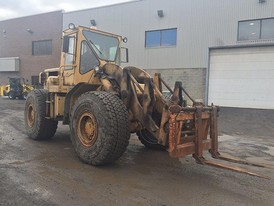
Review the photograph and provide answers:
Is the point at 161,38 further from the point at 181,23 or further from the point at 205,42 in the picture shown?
the point at 205,42

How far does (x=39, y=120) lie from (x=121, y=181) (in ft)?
12.8

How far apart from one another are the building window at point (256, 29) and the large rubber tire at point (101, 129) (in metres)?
17.3

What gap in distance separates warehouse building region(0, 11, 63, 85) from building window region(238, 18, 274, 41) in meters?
18.3

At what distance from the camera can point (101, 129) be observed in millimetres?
5895

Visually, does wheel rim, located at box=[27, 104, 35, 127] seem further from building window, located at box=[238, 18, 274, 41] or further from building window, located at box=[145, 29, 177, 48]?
building window, located at box=[145, 29, 177, 48]

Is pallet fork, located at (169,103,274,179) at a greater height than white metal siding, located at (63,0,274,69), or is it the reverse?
white metal siding, located at (63,0,274,69)

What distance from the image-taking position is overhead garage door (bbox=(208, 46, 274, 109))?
20.4 meters

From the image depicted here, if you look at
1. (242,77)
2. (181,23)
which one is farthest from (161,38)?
(242,77)

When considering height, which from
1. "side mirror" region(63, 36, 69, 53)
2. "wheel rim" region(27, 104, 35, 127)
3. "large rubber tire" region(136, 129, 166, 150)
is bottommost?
"large rubber tire" region(136, 129, 166, 150)

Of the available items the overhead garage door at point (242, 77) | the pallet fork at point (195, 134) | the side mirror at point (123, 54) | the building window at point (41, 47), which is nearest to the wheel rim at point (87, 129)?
the pallet fork at point (195, 134)

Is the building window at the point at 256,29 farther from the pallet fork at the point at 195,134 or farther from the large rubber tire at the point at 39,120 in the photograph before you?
the large rubber tire at the point at 39,120

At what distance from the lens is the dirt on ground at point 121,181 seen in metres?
4.51

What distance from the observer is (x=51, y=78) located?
8547 mm

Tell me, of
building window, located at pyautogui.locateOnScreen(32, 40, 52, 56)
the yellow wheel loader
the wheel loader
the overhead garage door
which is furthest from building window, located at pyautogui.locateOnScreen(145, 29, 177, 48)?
the wheel loader
